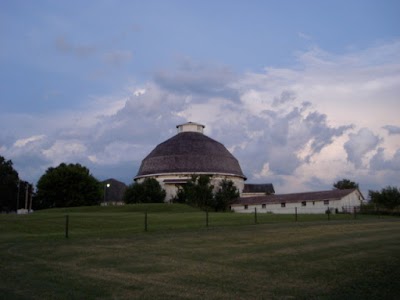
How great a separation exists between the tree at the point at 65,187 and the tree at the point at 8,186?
306 inches

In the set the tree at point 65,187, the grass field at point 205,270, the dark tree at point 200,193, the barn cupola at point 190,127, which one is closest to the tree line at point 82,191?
the tree at point 65,187

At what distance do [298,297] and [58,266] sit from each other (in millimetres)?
6638

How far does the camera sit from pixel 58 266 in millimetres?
12039

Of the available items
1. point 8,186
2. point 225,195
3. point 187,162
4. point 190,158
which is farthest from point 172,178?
point 8,186

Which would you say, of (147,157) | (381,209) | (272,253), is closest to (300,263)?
(272,253)

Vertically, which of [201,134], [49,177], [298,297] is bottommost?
[298,297]

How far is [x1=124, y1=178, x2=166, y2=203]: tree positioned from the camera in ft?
249

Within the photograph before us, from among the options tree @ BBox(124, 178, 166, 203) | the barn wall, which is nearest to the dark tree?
tree @ BBox(124, 178, 166, 203)

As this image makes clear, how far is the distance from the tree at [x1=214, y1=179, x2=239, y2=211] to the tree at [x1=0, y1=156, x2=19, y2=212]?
122 feet

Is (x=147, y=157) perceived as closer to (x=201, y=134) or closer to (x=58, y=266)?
(x=201, y=134)

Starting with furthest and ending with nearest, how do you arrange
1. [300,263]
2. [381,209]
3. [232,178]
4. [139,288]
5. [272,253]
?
[232,178]
[381,209]
[272,253]
[300,263]
[139,288]

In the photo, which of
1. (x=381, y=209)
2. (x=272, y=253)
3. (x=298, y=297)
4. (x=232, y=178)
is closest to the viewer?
(x=298, y=297)

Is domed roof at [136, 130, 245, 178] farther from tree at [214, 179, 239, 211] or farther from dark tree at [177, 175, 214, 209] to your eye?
dark tree at [177, 175, 214, 209]

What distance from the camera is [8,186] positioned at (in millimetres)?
83188
